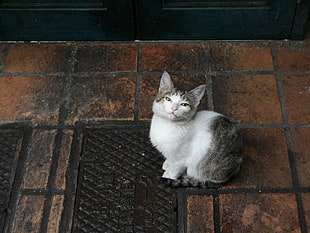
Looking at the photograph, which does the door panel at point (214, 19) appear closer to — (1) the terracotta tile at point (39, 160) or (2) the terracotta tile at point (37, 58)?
(2) the terracotta tile at point (37, 58)

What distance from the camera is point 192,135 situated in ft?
7.69

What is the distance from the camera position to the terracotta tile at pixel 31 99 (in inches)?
116

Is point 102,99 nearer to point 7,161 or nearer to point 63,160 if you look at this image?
point 63,160

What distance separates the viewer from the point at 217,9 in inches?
128

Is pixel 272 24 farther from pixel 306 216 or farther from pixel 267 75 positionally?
pixel 306 216

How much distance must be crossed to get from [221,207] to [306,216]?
0.53 metres

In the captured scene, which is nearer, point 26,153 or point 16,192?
point 16,192

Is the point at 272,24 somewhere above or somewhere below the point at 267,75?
above

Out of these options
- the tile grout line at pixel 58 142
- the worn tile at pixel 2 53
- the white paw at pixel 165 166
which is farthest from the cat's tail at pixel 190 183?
the worn tile at pixel 2 53

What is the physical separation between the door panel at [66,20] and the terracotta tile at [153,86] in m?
0.54

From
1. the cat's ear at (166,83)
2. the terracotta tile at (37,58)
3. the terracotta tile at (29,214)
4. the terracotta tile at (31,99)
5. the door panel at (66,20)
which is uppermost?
the door panel at (66,20)

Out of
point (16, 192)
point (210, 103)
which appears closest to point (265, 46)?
point (210, 103)

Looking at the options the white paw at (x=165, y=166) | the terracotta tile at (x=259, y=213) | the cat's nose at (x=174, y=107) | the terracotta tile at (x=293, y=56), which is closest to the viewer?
the cat's nose at (x=174, y=107)

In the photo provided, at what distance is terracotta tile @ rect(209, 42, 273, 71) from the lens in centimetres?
322
